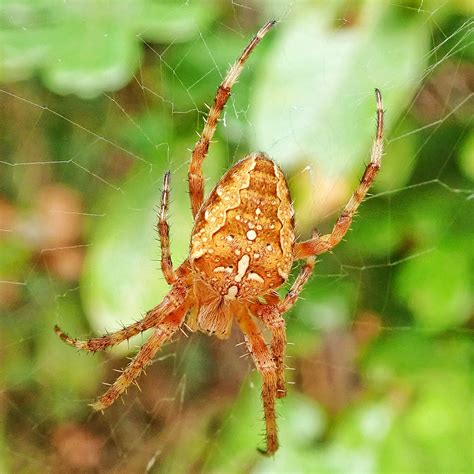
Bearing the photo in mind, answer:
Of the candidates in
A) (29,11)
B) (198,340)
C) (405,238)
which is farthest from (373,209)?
(29,11)

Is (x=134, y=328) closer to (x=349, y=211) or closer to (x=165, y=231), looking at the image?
(x=165, y=231)

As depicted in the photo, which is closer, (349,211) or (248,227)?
(248,227)

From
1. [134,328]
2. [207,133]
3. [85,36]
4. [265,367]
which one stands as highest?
[85,36]

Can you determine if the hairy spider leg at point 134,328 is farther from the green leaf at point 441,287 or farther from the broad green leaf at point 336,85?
the green leaf at point 441,287

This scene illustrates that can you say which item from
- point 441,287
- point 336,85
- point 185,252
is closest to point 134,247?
point 185,252

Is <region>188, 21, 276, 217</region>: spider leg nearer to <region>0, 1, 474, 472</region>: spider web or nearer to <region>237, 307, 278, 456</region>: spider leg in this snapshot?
<region>0, 1, 474, 472</region>: spider web

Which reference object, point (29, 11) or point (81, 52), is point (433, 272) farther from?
point (29, 11)

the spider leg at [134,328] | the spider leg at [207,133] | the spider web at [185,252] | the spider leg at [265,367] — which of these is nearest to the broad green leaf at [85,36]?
the spider web at [185,252]
